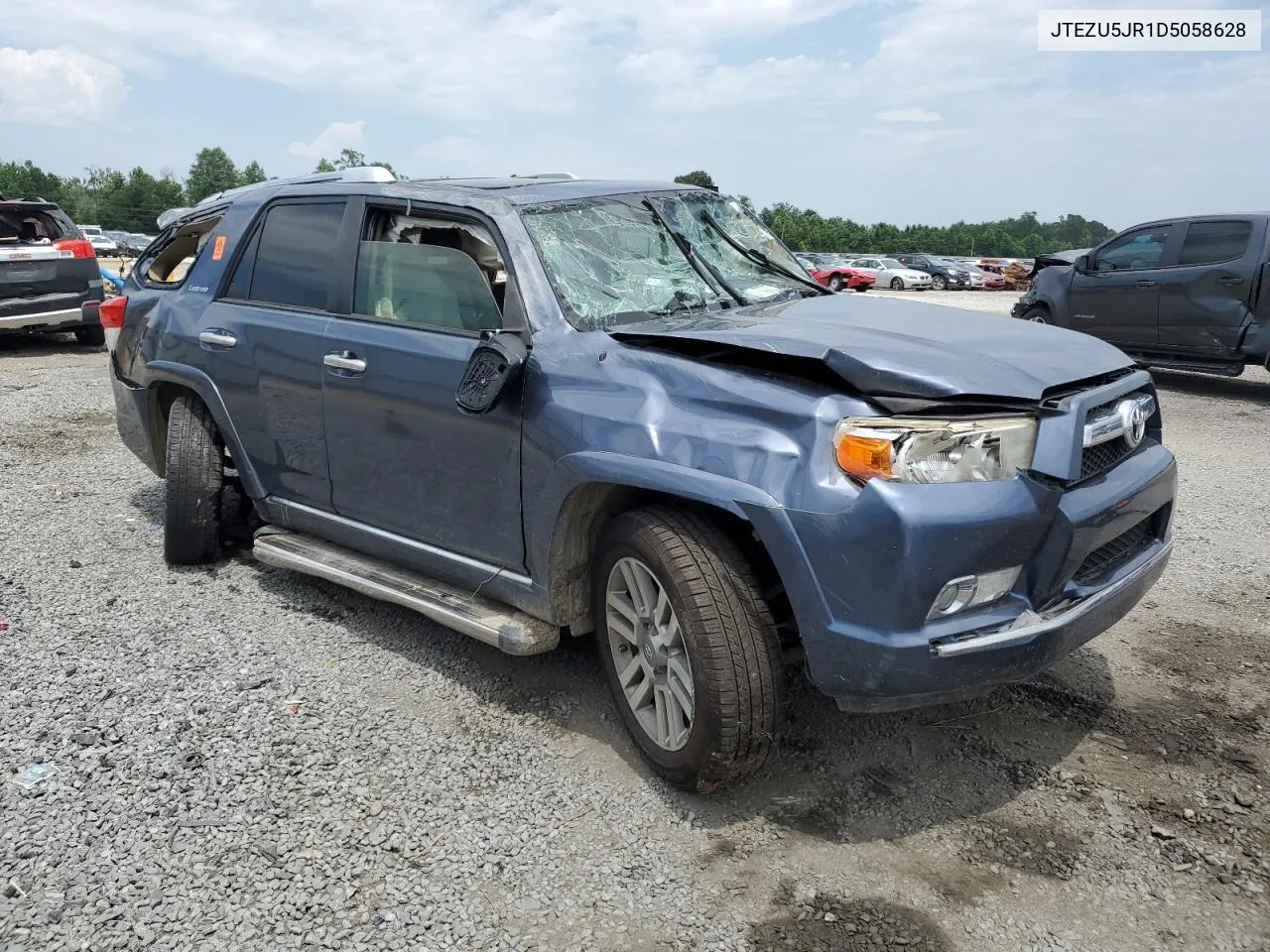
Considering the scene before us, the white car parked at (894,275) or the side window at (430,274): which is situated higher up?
the side window at (430,274)

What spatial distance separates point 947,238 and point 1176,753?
96121 mm

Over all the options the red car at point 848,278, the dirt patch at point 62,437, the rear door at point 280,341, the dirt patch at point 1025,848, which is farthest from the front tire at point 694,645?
the red car at point 848,278

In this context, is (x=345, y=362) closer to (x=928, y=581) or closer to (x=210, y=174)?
(x=928, y=581)

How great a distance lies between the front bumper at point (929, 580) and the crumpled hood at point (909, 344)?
0.81ft

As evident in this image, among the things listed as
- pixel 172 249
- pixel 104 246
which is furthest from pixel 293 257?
pixel 104 246

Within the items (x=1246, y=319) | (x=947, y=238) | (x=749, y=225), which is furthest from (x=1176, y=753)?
(x=947, y=238)

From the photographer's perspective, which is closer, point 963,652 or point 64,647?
point 963,652

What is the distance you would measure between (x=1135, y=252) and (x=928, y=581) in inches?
399

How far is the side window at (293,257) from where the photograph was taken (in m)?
4.31

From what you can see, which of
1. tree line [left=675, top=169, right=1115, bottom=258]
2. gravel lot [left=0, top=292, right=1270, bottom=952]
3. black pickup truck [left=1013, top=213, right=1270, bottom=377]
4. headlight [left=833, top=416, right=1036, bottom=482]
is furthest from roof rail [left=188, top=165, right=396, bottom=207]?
tree line [left=675, top=169, right=1115, bottom=258]

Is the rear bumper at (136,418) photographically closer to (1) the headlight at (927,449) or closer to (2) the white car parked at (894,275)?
(1) the headlight at (927,449)

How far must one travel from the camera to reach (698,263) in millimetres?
4004

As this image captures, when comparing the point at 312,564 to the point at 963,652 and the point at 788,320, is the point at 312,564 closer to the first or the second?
the point at 788,320

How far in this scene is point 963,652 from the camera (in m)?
2.68
